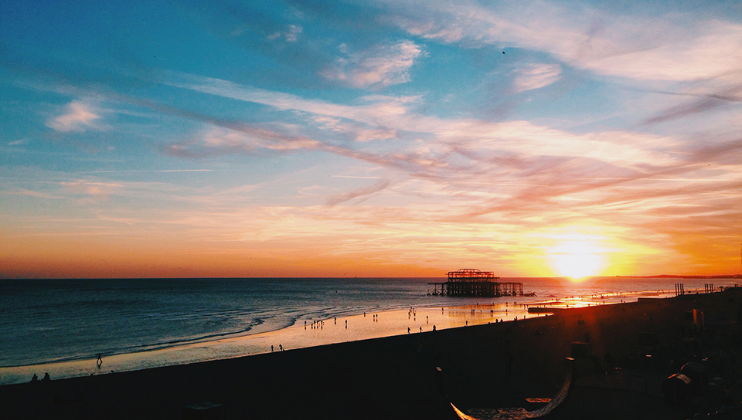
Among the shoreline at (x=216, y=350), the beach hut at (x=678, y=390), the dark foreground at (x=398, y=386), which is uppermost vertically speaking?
the beach hut at (x=678, y=390)

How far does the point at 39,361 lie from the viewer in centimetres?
3200

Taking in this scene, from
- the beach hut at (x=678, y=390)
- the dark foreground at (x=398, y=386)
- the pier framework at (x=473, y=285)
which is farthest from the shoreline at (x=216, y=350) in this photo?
the pier framework at (x=473, y=285)

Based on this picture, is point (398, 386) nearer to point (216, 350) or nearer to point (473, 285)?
point (216, 350)

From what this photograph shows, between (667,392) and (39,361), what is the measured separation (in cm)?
3898

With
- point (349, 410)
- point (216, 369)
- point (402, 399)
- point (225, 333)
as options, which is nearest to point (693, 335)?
point (402, 399)

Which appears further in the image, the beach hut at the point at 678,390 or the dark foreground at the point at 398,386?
the dark foreground at the point at 398,386

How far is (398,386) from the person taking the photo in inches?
667

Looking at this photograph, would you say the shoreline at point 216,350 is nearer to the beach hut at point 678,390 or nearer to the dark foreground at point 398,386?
the dark foreground at point 398,386

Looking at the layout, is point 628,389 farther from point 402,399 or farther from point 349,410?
point 349,410

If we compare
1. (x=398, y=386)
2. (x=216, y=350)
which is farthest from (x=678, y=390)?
(x=216, y=350)

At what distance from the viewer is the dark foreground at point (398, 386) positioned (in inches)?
542

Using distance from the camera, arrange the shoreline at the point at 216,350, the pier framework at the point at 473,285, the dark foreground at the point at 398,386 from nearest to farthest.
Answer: the dark foreground at the point at 398,386
the shoreline at the point at 216,350
the pier framework at the point at 473,285

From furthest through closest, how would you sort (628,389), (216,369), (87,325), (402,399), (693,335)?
(87,325) → (693,335) → (216,369) → (628,389) → (402,399)

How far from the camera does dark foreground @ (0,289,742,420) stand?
1376 centimetres
